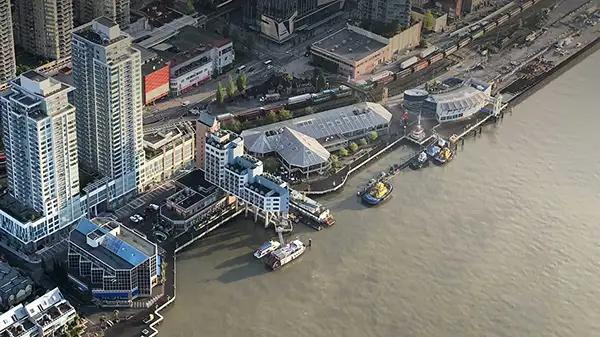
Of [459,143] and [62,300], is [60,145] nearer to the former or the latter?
[62,300]

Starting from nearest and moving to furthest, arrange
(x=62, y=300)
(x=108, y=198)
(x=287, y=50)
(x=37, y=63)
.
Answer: (x=62, y=300) → (x=108, y=198) → (x=37, y=63) → (x=287, y=50)

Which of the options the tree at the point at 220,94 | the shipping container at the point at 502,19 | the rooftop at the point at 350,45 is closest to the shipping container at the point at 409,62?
the rooftop at the point at 350,45

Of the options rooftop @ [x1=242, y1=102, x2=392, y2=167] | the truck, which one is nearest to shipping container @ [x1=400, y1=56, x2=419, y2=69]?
rooftop @ [x1=242, y1=102, x2=392, y2=167]

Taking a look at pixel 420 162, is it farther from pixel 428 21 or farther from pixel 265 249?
pixel 428 21

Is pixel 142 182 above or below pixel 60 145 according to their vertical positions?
below

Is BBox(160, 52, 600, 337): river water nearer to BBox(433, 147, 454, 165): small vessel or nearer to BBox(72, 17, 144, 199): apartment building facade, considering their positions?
BBox(433, 147, 454, 165): small vessel

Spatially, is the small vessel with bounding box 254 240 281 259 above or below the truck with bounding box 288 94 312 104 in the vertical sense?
below

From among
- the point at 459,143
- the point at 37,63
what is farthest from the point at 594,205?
the point at 37,63
